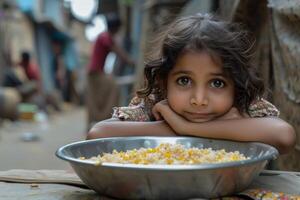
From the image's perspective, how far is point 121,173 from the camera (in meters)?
1.22

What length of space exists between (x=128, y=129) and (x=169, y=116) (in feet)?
0.43

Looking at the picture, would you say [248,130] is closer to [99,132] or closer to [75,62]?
[99,132]

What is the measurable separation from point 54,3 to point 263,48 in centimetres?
1974

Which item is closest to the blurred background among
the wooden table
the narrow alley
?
the narrow alley

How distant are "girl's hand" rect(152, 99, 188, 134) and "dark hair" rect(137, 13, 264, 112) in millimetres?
79

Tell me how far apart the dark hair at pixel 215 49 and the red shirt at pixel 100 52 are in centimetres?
522

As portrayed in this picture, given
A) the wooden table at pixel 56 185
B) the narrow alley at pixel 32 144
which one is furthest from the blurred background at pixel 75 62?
the wooden table at pixel 56 185

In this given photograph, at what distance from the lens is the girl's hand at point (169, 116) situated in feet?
5.73

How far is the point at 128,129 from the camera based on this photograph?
1.77 metres

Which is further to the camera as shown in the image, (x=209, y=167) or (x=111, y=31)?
(x=111, y=31)

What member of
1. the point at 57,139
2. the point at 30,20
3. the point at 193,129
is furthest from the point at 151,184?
the point at 30,20

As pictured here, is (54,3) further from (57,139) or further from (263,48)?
(263,48)

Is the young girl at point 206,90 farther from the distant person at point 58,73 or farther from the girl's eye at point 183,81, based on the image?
the distant person at point 58,73

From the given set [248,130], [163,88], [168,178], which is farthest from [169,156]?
[163,88]
